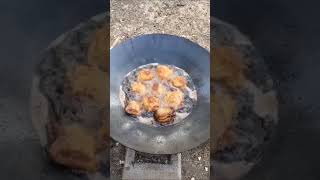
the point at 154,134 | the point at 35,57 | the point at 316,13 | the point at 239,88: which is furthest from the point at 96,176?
the point at 316,13

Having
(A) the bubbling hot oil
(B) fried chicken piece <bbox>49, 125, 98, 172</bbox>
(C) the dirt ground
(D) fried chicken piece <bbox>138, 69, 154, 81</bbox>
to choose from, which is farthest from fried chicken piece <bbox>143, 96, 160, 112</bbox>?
(C) the dirt ground

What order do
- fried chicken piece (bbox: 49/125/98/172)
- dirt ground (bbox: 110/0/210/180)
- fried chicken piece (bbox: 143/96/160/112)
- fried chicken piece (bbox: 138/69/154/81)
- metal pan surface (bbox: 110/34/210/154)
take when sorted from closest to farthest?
fried chicken piece (bbox: 49/125/98/172) → metal pan surface (bbox: 110/34/210/154) → fried chicken piece (bbox: 143/96/160/112) → fried chicken piece (bbox: 138/69/154/81) → dirt ground (bbox: 110/0/210/180)

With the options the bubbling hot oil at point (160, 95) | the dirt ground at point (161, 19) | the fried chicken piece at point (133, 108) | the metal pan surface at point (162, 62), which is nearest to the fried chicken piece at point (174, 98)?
the bubbling hot oil at point (160, 95)

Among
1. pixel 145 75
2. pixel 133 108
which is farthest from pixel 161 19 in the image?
pixel 133 108

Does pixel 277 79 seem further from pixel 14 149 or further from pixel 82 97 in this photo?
pixel 14 149

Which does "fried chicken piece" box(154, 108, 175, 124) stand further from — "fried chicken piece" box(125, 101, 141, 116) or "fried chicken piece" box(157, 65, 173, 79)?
"fried chicken piece" box(157, 65, 173, 79)

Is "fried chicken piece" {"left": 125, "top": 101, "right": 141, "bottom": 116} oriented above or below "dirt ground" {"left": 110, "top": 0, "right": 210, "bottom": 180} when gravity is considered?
below

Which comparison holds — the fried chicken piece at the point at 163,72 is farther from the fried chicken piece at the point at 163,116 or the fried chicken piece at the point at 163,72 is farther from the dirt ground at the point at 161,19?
the dirt ground at the point at 161,19
